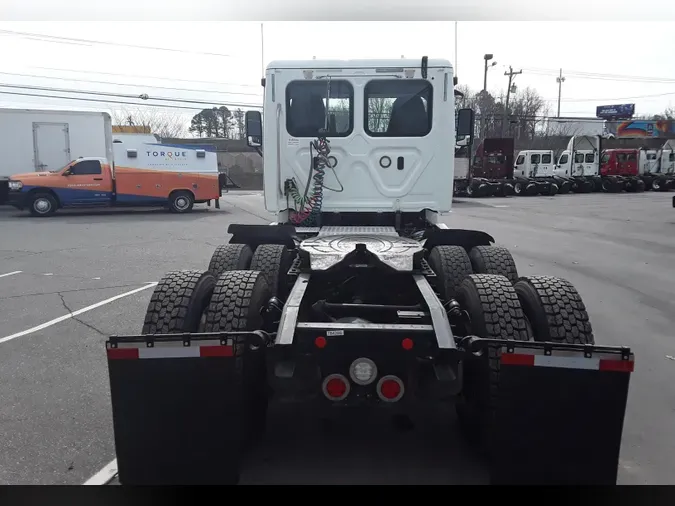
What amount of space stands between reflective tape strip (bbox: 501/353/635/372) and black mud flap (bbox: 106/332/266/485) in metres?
1.38

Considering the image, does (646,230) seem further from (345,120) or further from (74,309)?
(74,309)

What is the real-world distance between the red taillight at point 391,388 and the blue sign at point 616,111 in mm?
76256

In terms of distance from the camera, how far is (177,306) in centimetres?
322

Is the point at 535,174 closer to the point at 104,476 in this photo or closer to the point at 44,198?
the point at 44,198

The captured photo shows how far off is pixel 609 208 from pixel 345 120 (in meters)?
20.2

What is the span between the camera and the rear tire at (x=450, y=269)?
4.40 meters

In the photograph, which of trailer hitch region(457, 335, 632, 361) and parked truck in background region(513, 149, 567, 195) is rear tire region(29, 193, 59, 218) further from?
parked truck in background region(513, 149, 567, 195)

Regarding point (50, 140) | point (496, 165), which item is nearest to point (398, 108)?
point (50, 140)

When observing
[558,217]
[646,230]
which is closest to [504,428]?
[646,230]

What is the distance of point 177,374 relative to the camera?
2725mm

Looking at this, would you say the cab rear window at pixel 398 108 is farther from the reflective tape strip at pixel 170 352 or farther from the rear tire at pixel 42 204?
the rear tire at pixel 42 204

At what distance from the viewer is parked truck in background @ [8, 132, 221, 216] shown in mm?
18594

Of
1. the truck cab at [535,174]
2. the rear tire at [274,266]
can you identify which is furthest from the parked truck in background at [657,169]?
the rear tire at [274,266]

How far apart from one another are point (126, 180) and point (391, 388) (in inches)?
729
